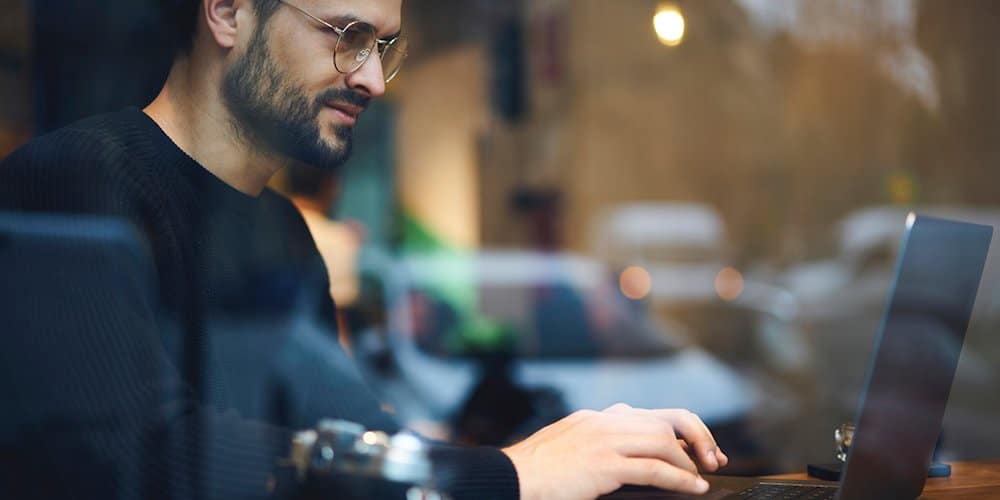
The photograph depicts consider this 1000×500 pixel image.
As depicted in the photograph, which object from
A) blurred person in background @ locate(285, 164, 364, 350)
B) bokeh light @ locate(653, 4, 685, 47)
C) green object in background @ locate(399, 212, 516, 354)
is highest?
bokeh light @ locate(653, 4, 685, 47)

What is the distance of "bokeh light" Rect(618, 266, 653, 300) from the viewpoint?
5.25 metres

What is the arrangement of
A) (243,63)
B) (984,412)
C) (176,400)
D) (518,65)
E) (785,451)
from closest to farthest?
1. (176,400)
2. (243,63)
3. (984,412)
4. (785,451)
5. (518,65)

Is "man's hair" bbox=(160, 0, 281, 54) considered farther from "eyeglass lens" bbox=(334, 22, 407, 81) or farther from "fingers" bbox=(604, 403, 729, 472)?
"fingers" bbox=(604, 403, 729, 472)

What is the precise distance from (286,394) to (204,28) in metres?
0.51

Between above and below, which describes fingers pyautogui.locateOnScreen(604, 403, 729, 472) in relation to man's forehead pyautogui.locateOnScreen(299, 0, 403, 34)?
below

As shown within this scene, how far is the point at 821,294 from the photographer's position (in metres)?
5.17

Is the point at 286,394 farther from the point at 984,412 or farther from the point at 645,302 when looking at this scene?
the point at 645,302

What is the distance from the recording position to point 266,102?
4.28ft

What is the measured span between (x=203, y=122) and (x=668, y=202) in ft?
15.3

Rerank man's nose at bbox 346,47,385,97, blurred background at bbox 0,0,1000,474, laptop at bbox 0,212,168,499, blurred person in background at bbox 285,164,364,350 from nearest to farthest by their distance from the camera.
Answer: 1. laptop at bbox 0,212,168,499
2. man's nose at bbox 346,47,385,97
3. blurred person in background at bbox 285,164,364,350
4. blurred background at bbox 0,0,1000,474

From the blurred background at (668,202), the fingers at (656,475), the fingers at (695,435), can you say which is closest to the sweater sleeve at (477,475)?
the fingers at (656,475)

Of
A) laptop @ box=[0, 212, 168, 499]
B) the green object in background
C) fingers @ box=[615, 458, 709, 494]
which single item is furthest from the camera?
the green object in background

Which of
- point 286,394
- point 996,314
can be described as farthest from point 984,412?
point 286,394

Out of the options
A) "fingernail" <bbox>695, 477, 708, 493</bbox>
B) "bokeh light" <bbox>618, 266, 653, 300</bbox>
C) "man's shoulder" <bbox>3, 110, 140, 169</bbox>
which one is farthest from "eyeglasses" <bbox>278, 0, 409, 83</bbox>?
"bokeh light" <bbox>618, 266, 653, 300</bbox>
